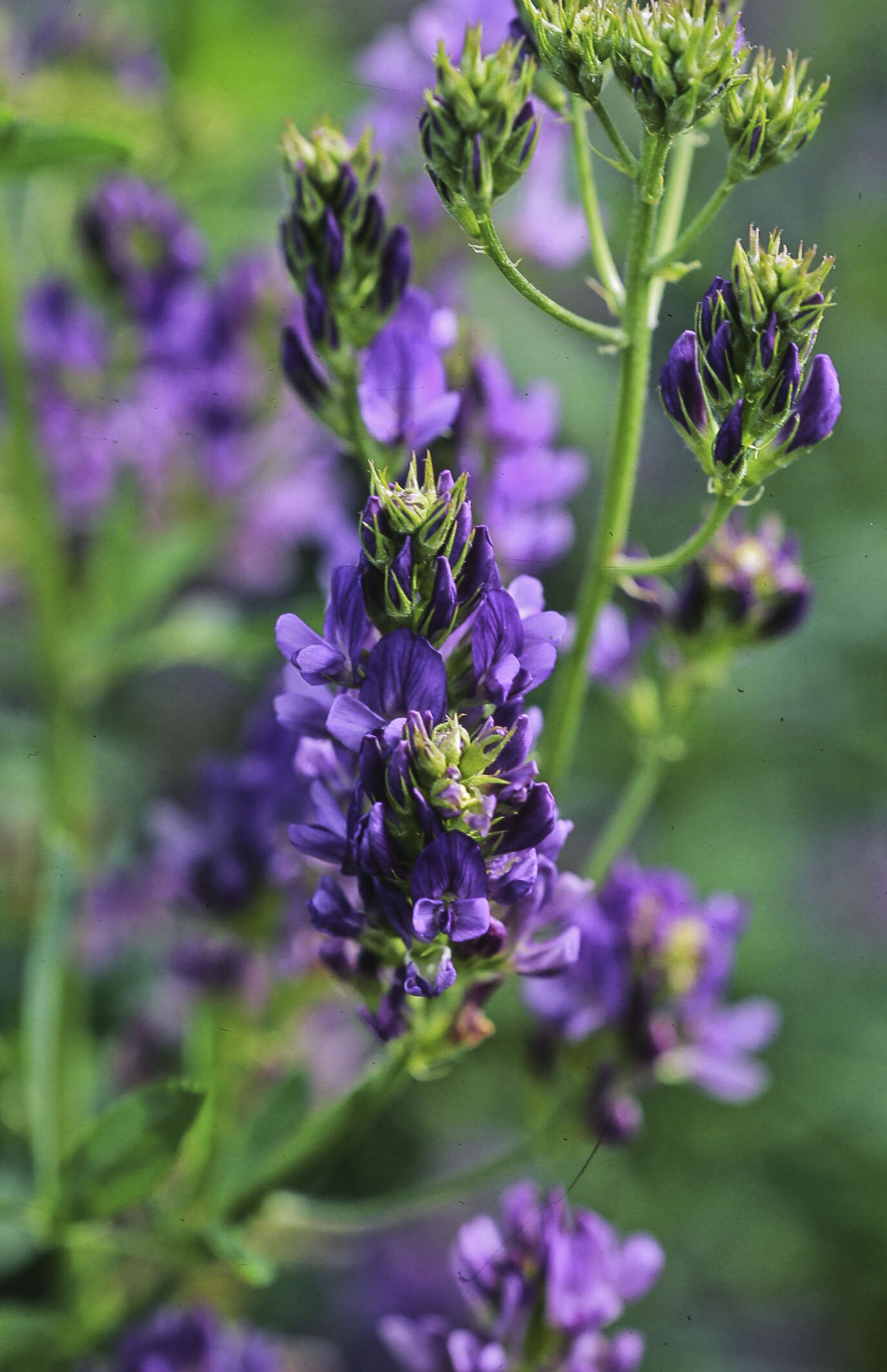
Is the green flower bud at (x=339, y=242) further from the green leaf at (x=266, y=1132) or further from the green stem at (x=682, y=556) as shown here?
the green leaf at (x=266, y=1132)

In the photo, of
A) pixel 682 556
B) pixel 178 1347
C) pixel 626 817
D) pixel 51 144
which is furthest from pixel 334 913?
pixel 51 144

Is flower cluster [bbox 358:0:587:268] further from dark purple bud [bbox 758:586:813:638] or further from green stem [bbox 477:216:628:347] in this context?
green stem [bbox 477:216:628:347]

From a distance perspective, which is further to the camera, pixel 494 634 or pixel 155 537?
pixel 155 537

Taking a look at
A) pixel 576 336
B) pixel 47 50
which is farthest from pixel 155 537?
pixel 576 336

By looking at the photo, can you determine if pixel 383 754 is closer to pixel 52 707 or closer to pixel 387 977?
pixel 387 977

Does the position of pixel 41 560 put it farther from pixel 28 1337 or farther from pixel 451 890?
pixel 451 890

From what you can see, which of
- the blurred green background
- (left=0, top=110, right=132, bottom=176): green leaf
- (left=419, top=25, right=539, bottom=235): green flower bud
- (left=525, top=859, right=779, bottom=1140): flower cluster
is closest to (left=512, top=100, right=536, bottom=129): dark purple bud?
(left=419, top=25, right=539, bottom=235): green flower bud
